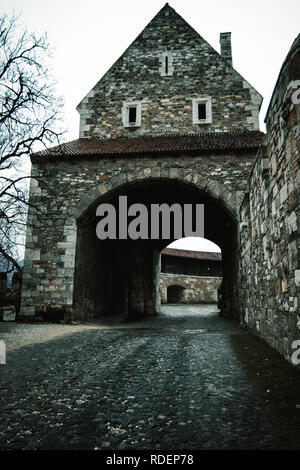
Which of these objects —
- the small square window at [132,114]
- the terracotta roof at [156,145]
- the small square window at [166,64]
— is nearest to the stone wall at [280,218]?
the terracotta roof at [156,145]

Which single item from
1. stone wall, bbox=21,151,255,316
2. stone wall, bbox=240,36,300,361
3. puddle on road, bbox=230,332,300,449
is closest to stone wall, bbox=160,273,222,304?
stone wall, bbox=21,151,255,316

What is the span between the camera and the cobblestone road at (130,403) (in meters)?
2.12

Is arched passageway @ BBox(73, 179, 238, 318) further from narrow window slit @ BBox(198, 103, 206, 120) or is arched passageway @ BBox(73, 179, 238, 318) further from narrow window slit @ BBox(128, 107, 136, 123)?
narrow window slit @ BBox(198, 103, 206, 120)

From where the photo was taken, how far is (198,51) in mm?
13102

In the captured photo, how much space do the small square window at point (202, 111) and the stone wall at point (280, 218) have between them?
263 inches

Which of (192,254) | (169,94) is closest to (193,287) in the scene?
(192,254)

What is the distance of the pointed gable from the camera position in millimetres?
11977

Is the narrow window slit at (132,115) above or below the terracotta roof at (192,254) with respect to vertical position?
above

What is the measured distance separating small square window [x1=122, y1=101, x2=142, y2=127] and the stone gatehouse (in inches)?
1.6

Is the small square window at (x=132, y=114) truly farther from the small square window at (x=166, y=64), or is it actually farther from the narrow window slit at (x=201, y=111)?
the narrow window slit at (x=201, y=111)

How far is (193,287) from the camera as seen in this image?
27.5m

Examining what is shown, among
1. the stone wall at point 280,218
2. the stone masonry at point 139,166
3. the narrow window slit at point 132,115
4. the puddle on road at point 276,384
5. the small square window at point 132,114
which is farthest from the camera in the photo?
the narrow window slit at point 132,115

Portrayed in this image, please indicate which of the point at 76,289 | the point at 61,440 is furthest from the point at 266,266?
the point at 76,289

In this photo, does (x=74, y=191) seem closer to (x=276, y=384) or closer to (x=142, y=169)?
(x=142, y=169)
